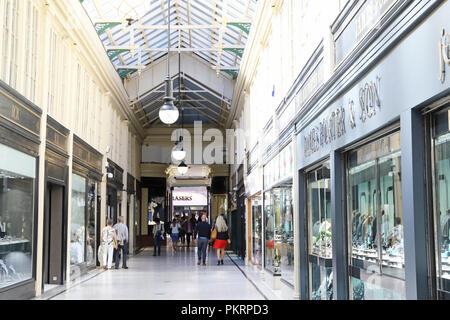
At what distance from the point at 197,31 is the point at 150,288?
31.8 ft

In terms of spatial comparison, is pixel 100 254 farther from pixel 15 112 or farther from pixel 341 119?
pixel 341 119

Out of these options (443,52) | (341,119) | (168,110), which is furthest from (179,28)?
(443,52)

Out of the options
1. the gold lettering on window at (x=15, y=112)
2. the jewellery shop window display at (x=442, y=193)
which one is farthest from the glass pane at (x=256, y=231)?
the jewellery shop window display at (x=442, y=193)

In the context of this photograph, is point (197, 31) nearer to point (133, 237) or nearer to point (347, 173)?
point (133, 237)

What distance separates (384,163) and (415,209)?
3.48 ft

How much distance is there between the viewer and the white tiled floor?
8.75m

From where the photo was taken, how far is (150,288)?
991 cm

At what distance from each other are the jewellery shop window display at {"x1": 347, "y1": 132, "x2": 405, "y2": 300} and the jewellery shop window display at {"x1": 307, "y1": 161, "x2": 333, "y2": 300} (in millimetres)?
823

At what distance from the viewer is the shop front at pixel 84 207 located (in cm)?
1143

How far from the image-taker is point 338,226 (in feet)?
19.2

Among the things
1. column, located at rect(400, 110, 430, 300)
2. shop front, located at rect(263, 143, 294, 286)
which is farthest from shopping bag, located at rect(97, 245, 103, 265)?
column, located at rect(400, 110, 430, 300)

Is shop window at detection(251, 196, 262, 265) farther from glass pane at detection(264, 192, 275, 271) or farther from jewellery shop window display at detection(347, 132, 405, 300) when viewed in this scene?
jewellery shop window display at detection(347, 132, 405, 300)
